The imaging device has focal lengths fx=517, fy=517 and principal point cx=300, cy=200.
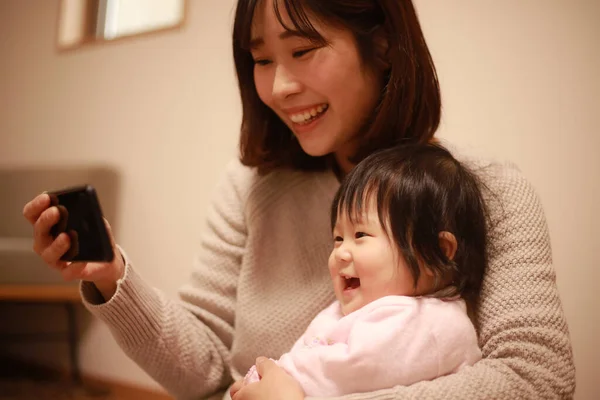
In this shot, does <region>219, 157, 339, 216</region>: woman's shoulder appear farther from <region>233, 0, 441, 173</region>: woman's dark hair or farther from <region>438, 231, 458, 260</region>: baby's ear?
<region>438, 231, 458, 260</region>: baby's ear

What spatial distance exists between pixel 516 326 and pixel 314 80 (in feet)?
1.75

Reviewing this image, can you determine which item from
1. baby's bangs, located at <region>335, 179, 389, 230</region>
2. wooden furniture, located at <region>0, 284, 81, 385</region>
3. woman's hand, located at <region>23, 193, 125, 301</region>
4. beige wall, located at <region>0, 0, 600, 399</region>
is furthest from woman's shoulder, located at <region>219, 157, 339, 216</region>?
wooden furniture, located at <region>0, 284, 81, 385</region>

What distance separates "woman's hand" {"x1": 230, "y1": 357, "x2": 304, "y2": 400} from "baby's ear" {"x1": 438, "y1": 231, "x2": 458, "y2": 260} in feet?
0.98

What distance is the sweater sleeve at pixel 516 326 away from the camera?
Answer: 0.71 metres

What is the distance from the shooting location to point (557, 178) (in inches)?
50.2

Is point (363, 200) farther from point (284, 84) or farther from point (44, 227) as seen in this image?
point (44, 227)

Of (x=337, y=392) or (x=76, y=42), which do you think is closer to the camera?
(x=337, y=392)

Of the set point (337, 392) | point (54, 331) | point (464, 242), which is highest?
point (464, 242)

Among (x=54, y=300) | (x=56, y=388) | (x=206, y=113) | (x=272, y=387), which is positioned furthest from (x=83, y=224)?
(x=56, y=388)

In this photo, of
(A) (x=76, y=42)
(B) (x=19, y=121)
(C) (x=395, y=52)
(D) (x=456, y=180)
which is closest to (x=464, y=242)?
(D) (x=456, y=180)

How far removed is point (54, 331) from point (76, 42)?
53.3 inches

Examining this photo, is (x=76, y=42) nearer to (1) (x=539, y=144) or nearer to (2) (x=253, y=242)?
(2) (x=253, y=242)

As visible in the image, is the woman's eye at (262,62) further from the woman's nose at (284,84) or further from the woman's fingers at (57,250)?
the woman's fingers at (57,250)

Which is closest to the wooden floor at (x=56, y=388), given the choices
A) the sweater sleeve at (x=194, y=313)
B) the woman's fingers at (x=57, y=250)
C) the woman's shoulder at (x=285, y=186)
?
the sweater sleeve at (x=194, y=313)
